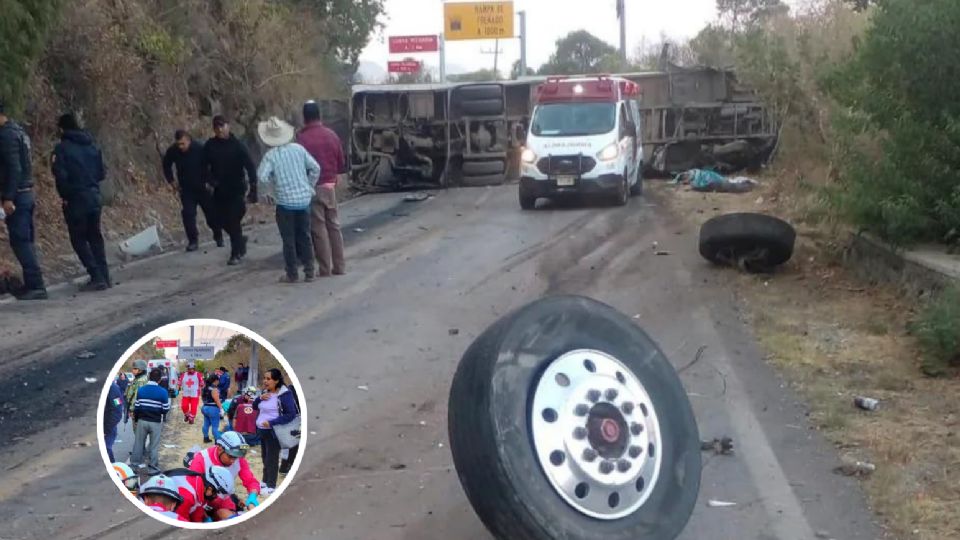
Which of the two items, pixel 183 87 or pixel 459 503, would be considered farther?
pixel 183 87

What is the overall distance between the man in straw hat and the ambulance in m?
9.03

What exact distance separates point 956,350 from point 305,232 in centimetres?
683

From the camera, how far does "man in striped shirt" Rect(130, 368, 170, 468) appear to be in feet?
12.2

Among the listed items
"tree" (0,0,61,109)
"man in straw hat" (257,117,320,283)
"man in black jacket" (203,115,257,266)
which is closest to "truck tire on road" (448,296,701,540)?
"man in straw hat" (257,117,320,283)

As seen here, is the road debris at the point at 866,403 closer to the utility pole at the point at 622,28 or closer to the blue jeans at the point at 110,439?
the blue jeans at the point at 110,439

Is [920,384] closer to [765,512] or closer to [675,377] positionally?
[765,512]

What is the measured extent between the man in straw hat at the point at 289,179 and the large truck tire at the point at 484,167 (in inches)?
598

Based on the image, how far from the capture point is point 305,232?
12.7m

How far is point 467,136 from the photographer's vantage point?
90.9ft

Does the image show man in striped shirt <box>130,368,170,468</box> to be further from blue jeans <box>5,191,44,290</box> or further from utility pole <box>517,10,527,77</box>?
utility pole <box>517,10,527,77</box>

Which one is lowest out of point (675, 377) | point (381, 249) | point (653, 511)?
point (381, 249)

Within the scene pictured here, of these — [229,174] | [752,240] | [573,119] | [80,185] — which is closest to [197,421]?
[80,185]

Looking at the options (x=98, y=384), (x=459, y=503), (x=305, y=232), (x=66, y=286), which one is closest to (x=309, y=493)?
(x=459, y=503)

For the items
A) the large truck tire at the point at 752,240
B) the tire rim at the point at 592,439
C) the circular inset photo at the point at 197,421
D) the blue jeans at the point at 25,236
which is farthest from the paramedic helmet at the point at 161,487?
the large truck tire at the point at 752,240
